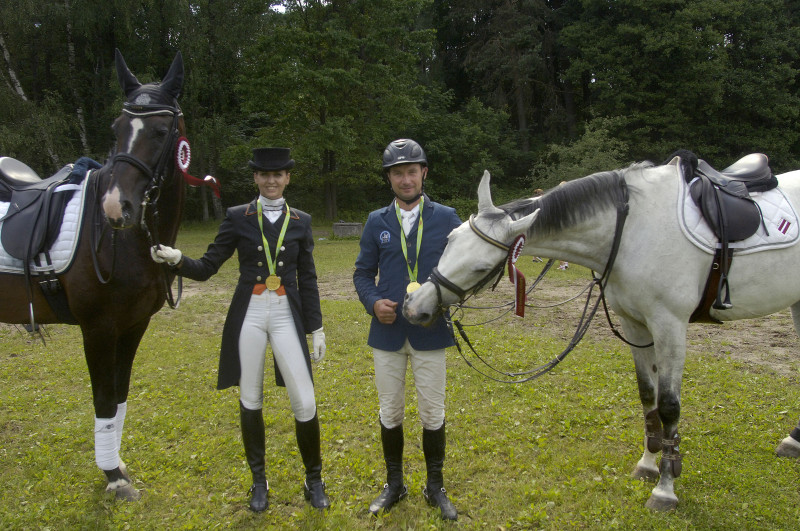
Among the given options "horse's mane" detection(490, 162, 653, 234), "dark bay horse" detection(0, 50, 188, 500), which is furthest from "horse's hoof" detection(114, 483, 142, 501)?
"horse's mane" detection(490, 162, 653, 234)

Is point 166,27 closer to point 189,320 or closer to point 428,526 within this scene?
point 189,320

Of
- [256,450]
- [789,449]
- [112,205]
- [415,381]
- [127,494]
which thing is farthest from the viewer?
[789,449]

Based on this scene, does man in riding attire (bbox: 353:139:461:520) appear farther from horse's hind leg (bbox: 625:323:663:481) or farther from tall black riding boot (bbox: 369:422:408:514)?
horse's hind leg (bbox: 625:323:663:481)

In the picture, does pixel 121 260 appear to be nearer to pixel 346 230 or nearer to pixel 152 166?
pixel 152 166

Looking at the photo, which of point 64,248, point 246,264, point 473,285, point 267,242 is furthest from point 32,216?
point 473,285

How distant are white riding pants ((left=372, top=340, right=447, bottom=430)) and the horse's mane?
99 centimetres

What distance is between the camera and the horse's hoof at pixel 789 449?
3752 millimetres

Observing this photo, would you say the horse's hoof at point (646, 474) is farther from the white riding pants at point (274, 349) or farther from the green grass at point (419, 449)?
the white riding pants at point (274, 349)

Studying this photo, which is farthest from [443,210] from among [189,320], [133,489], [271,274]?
[189,320]

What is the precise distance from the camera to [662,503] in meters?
3.14

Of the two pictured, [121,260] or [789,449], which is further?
[789,449]

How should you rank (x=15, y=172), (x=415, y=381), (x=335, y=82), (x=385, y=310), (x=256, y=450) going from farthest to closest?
(x=335, y=82) → (x=15, y=172) → (x=256, y=450) → (x=415, y=381) → (x=385, y=310)

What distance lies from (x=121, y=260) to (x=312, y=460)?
178 cm

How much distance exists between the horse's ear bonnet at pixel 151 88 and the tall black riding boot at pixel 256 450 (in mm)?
1969
